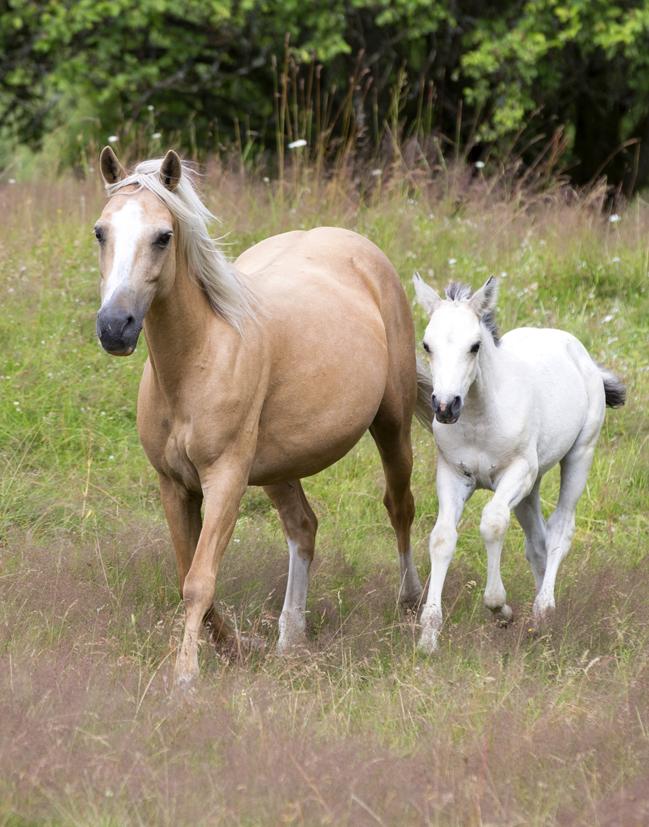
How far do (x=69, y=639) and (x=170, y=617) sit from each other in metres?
0.49

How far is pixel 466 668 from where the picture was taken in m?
5.05

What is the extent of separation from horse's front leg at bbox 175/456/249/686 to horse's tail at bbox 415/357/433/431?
1.93 meters

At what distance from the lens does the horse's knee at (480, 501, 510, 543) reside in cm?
544

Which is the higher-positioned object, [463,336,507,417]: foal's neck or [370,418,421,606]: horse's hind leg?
[463,336,507,417]: foal's neck

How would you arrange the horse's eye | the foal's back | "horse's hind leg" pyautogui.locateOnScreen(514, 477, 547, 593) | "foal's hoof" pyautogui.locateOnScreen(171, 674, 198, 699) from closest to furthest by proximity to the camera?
"foal's hoof" pyautogui.locateOnScreen(171, 674, 198, 699)
the horse's eye
the foal's back
"horse's hind leg" pyautogui.locateOnScreen(514, 477, 547, 593)

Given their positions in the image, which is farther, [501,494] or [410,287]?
[410,287]

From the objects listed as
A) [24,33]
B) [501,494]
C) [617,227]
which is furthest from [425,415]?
[24,33]

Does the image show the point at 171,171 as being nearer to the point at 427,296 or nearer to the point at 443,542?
the point at 427,296

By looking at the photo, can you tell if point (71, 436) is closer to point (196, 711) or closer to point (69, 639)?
point (69, 639)

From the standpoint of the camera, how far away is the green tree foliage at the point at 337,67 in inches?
496

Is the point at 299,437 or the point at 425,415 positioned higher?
the point at 299,437

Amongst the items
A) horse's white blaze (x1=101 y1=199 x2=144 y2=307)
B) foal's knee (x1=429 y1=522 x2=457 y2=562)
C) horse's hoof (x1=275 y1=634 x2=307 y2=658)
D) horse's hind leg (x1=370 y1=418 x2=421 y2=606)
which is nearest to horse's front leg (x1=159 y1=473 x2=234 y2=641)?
horse's hoof (x1=275 y1=634 x2=307 y2=658)

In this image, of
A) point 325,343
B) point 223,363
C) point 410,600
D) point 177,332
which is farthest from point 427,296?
point 410,600

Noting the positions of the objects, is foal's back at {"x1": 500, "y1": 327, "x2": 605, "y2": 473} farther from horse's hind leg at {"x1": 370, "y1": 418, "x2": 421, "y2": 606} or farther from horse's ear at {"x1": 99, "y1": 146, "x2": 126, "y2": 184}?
horse's ear at {"x1": 99, "y1": 146, "x2": 126, "y2": 184}
